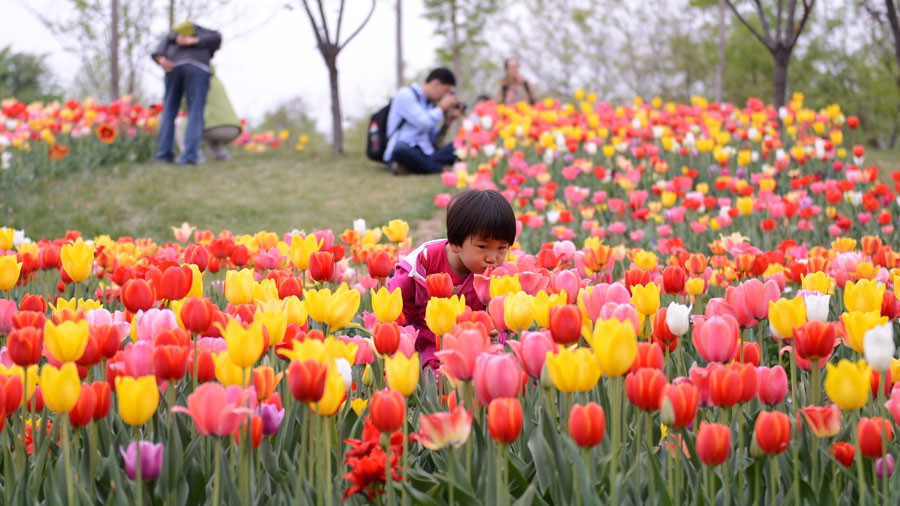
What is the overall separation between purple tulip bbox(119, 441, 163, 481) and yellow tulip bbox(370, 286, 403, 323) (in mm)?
637

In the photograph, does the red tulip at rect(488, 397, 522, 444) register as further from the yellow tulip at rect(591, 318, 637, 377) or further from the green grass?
the green grass

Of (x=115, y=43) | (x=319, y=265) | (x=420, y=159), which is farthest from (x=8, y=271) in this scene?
(x=115, y=43)

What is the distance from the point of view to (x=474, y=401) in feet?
6.02

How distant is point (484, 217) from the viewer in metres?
2.85

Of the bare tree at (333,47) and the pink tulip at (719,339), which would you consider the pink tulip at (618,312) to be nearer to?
the pink tulip at (719,339)

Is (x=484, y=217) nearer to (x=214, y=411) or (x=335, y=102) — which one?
(x=214, y=411)

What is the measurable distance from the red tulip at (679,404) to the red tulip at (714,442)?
0.17 ft

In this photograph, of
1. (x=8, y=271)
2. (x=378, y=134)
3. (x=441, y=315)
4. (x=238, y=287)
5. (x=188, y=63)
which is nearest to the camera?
(x=441, y=315)

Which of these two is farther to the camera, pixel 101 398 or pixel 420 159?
pixel 420 159

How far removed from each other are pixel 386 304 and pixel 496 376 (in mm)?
586

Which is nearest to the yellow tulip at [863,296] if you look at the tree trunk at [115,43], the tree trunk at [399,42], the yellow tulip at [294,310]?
the yellow tulip at [294,310]

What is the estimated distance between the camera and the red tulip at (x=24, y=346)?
1588mm

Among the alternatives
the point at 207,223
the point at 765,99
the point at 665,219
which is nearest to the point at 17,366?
the point at 665,219

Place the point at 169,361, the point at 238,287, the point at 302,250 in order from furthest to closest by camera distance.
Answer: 1. the point at 302,250
2. the point at 238,287
3. the point at 169,361
